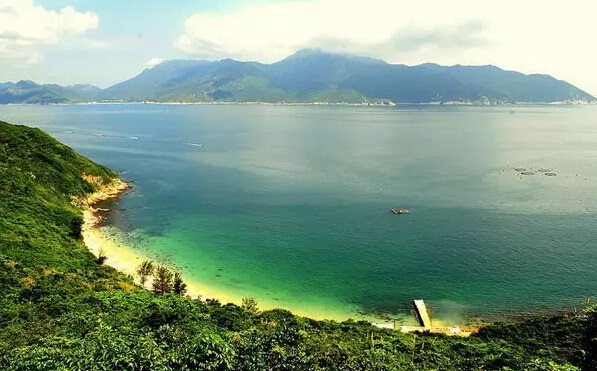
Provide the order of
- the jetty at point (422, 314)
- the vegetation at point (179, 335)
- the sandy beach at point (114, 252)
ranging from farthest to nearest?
the sandy beach at point (114, 252) → the jetty at point (422, 314) → the vegetation at point (179, 335)

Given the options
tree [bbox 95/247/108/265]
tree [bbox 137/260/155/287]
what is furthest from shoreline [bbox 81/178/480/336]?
tree [bbox 137/260/155/287]

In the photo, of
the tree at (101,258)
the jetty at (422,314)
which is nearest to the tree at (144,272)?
the tree at (101,258)

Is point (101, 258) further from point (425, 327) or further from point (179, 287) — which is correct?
point (425, 327)

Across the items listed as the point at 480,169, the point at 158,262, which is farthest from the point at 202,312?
the point at 480,169

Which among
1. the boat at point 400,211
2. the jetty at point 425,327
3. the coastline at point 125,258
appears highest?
the boat at point 400,211

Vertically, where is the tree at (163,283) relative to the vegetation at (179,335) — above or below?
below

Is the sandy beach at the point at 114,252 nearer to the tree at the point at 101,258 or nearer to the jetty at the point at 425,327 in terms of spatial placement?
the tree at the point at 101,258
